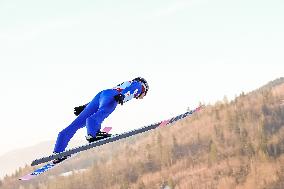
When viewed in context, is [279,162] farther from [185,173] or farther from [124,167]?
[124,167]

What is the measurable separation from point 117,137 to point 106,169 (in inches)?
2203

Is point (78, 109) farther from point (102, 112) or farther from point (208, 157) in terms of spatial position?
point (208, 157)

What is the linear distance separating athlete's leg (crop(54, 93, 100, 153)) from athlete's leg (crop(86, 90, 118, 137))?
0.64 feet

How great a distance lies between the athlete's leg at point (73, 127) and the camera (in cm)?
1326

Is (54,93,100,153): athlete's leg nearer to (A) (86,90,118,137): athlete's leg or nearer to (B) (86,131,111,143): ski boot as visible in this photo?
(A) (86,90,118,137): athlete's leg

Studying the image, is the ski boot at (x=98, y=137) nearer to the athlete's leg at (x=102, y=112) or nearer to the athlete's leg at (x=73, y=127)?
the athlete's leg at (x=102, y=112)

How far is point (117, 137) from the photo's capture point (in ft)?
41.9

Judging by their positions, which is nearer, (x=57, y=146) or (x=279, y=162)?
→ (x=57, y=146)

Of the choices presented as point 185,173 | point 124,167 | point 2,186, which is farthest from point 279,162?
point 2,186

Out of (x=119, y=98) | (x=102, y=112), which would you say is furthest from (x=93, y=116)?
(x=119, y=98)

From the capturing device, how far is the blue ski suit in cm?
1327

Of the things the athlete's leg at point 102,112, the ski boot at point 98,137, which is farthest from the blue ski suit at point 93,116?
the ski boot at point 98,137

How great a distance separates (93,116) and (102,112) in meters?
0.38

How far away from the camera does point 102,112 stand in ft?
45.4
